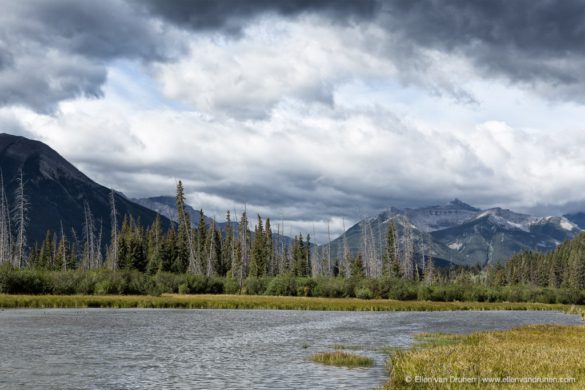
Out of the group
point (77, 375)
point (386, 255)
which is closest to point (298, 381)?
point (77, 375)

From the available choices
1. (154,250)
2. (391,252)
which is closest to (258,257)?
(154,250)

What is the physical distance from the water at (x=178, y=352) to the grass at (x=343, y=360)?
627 mm

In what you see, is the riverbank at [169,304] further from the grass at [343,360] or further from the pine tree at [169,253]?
the pine tree at [169,253]

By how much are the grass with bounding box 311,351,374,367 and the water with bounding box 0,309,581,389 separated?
63 centimetres

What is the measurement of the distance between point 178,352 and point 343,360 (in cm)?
1093

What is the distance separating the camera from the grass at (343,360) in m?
33.0

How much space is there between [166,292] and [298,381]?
91.8m

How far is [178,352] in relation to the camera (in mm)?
37656

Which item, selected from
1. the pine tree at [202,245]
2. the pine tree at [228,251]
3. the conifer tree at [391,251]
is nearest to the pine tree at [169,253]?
the pine tree at [202,245]

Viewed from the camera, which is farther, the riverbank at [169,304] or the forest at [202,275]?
the forest at [202,275]

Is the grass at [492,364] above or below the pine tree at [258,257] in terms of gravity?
below

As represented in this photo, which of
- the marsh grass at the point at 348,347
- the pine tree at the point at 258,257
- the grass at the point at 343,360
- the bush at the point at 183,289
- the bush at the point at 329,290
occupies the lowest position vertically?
the marsh grass at the point at 348,347

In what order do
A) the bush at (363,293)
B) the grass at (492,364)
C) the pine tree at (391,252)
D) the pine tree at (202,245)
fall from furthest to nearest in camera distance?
the pine tree at (391,252), the pine tree at (202,245), the bush at (363,293), the grass at (492,364)

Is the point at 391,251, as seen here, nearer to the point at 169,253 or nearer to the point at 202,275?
the point at 169,253
